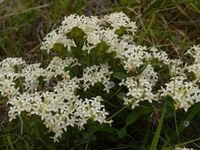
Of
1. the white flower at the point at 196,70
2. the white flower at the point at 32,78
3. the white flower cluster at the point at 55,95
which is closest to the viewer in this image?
the white flower cluster at the point at 55,95

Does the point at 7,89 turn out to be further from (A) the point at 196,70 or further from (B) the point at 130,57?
(A) the point at 196,70

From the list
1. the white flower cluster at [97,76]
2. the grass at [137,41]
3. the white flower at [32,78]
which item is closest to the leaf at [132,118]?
the grass at [137,41]

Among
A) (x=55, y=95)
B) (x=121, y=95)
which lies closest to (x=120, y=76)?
(x=121, y=95)

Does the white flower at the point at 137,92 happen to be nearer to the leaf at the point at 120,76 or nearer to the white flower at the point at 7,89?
the leaf at the point at 120,76

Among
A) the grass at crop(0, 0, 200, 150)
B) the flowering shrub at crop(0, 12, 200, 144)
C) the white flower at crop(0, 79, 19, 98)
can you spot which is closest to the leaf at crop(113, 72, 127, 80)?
the flowering shrub at crop(0, 12, 200, 144)

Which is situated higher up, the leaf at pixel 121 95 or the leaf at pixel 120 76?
the leaf at pixel 120 76

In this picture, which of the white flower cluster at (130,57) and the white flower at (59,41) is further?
the white flower at (59,41)

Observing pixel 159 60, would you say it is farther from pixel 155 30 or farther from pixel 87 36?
pixel 155 30

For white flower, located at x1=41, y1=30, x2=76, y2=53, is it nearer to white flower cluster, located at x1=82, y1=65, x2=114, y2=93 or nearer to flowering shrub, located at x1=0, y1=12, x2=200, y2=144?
flowering shrub, located at x1=0, y1=12, x2=200, y2=144
